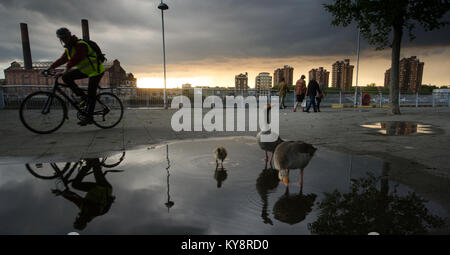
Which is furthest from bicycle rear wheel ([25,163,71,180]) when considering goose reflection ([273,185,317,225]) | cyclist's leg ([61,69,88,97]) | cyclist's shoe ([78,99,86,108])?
cyclist's shoe ([78,99,86,108])

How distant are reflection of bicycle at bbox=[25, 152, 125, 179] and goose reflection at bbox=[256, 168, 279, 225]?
2202 millimetres

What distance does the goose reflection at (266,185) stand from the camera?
2318 millimetres

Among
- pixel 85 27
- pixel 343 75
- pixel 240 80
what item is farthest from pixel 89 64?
pixel 240 80

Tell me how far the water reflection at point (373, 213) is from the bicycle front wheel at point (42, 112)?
6.39m

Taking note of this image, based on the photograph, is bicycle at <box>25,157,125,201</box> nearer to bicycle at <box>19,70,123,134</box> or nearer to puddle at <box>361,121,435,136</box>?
bicycle at <box>19,70,123,134</box>

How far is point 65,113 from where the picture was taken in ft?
20.9

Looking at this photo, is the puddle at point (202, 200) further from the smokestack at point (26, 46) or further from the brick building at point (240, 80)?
the brick building at point (240, 80)

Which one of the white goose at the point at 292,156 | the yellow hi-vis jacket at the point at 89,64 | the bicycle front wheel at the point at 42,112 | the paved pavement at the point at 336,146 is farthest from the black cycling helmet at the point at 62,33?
the white goose at the point at 292,156

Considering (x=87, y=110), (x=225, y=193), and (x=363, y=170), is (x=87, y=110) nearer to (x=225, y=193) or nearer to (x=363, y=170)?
(x=225, y=193)

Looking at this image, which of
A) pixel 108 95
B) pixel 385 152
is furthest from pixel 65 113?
pixel 385 152

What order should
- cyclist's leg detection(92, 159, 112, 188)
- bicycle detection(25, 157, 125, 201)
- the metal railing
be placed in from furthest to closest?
the metal railing < cyclist's leg detection(92, 159, 112, 188) < bicycle detection(25, 157, 125, 201)

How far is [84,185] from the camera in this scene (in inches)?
118

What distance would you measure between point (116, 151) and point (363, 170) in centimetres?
426

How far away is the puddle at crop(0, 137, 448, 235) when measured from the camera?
82.2 inches
